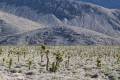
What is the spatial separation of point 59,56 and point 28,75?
7916 mm

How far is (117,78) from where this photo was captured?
4378 centimetres

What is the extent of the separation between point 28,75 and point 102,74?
30.7ft

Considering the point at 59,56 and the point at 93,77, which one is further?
the point at 59,56

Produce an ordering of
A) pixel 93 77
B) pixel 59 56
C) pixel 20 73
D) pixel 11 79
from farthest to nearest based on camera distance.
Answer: pixel 59 56 < pixel 20 73 < pixel 93 77 < pixel 11 79

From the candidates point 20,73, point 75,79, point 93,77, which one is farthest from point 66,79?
point 20,73

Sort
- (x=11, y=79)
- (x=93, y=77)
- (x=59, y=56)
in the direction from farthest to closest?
(x=59, y=56) → (x=93, y=77) → (x=11, y=79)

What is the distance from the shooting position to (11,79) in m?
42.6

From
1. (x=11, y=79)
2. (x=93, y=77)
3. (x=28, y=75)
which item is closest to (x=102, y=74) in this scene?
(x=93, y=77)

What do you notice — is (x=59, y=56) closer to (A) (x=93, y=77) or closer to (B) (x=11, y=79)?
(A) (x=93, y=77)

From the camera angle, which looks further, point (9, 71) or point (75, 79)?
point (9, 71)

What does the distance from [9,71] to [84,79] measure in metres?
12.8

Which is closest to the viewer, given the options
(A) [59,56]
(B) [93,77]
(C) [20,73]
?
(B) [93,77]

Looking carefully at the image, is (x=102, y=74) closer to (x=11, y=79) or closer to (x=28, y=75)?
(x=28, y=75)

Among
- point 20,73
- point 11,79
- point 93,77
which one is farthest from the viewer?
point 20,73
